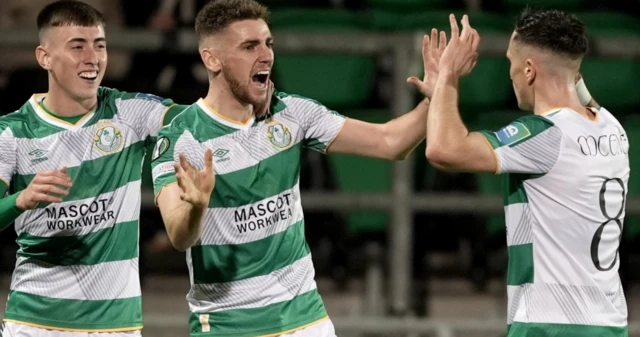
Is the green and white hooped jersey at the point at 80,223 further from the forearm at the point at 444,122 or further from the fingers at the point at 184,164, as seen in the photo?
the forearm at the point at 444,122

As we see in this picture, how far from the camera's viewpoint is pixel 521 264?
428 centimetres

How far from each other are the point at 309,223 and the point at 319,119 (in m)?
2.64

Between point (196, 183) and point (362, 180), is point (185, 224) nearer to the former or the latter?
point (196, 183)

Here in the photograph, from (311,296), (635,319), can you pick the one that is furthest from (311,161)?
(311,296)

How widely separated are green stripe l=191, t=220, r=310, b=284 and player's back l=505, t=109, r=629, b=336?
917 mm

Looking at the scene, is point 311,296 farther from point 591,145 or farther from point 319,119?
point 591,145

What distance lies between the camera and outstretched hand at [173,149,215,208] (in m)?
4.09

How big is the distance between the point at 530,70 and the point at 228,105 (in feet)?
3.78

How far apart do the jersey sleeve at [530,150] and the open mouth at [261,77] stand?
3.08ft

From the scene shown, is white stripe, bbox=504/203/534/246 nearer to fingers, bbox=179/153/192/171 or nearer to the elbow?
the elbow

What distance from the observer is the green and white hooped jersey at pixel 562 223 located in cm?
420

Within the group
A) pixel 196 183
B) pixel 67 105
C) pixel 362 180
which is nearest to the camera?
pixel 196 183

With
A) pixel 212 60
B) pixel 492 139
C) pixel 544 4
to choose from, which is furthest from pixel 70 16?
pixel 544 4

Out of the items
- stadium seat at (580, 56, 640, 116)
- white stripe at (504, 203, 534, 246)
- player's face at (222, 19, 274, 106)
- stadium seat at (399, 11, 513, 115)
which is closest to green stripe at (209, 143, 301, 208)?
player's face at (222, 19, 274, 106)
